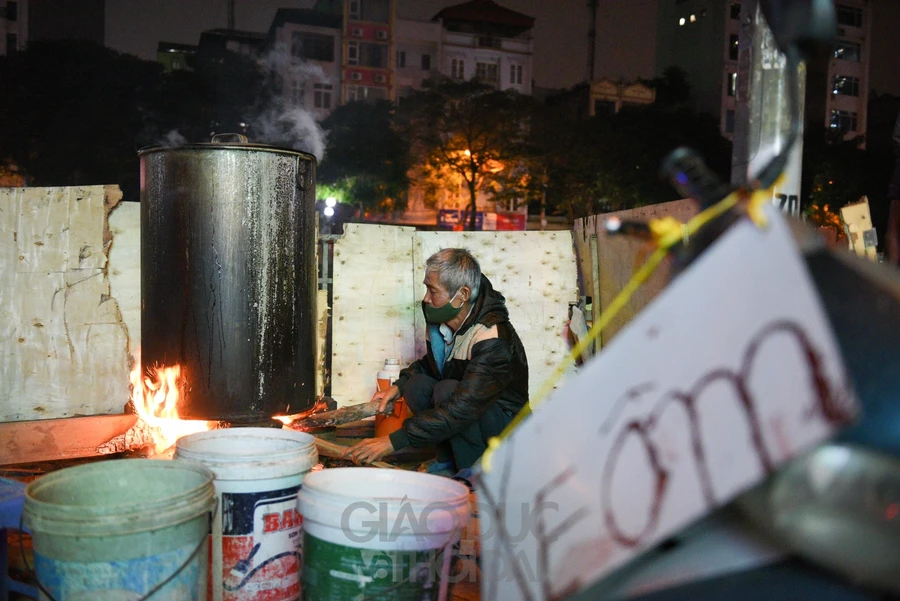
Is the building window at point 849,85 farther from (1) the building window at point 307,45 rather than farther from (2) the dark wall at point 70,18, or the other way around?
(2) the dark wall at point 70,18

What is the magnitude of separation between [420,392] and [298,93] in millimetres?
46314

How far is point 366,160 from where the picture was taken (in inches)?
1352

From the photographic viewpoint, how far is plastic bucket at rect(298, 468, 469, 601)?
238 centimetres

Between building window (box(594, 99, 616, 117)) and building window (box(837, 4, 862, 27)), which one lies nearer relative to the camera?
building window (box(594, 99, 616, 117))

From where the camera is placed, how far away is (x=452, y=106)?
34.1 metres

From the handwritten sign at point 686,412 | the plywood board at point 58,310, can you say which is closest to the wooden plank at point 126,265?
the plywood board at point 58,310

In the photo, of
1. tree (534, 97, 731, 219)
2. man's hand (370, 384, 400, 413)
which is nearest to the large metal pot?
man's hand (370, 384, 400, 413)

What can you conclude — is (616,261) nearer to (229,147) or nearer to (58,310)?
(229,147)

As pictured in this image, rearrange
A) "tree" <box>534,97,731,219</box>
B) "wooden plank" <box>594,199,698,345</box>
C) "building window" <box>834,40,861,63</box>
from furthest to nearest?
1. "building window" <box>834,40,861,63</box>
2. "tree" <box>534,97,731,219</box>
3. "wooden plank" <box>594,199,698,345</box>

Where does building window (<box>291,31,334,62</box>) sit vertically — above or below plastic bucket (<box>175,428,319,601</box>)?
above

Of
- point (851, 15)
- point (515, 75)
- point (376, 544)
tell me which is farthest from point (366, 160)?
point (851, 15)

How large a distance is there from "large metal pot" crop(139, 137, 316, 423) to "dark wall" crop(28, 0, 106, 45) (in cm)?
4995

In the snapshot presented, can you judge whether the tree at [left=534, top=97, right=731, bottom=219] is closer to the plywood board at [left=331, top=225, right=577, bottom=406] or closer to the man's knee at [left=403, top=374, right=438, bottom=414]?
the plywood board at [left=331, top=225, right=577, bottom=406]

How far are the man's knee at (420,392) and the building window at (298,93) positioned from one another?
44419mm
